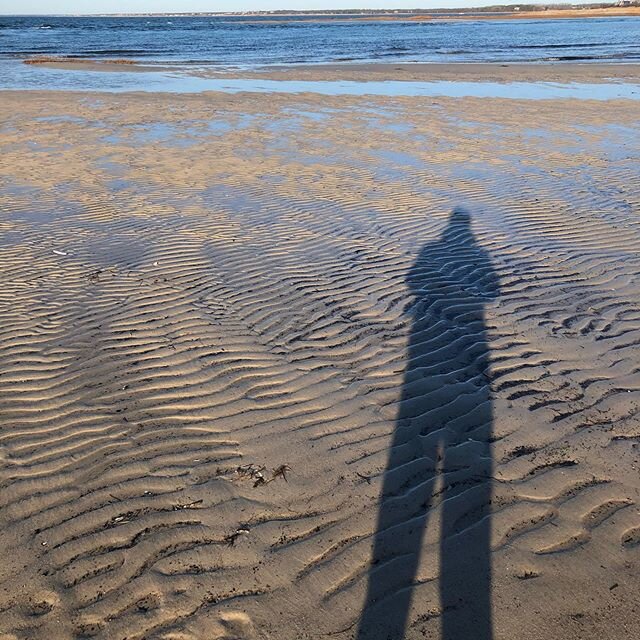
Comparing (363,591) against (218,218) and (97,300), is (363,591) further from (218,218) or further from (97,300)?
(218,218)

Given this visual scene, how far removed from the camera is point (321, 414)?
4.21 m

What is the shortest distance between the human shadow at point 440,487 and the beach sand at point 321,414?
0.02 metres

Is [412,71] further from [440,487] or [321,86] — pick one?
[440,487]

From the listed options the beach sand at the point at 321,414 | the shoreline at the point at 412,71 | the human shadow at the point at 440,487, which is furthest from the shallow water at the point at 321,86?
the human shadow at the point at 440,487

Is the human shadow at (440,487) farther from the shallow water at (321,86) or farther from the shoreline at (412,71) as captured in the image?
the shoreline at (412,71)

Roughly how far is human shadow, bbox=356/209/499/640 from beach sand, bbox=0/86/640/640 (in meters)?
0.02

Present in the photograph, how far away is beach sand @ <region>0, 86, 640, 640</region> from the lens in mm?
2893

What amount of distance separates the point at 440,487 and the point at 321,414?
1.04 metres

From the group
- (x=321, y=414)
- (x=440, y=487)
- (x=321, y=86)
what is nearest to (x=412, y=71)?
(x=321, y=86)

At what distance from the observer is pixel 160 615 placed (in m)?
2.80

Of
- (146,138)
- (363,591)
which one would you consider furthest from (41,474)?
(146,138)

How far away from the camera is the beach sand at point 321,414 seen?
2893mm

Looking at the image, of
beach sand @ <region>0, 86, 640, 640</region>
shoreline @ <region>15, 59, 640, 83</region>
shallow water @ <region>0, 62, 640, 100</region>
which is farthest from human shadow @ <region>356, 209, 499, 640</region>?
shoreline @ <region>15, 59, 640, 83</region>

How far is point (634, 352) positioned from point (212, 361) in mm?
3417
